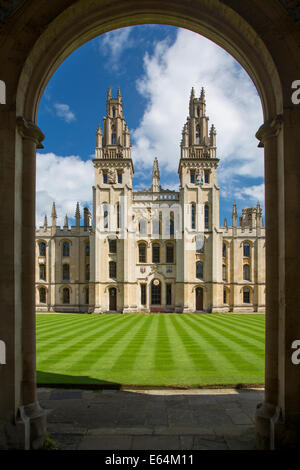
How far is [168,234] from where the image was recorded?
4041 cm

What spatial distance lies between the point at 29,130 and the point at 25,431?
4.88 m

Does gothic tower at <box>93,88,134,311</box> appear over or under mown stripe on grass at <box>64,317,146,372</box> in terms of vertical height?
over

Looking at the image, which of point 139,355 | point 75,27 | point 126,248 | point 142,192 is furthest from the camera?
point 142,192

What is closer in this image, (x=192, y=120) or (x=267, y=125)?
(x=267, y=125)

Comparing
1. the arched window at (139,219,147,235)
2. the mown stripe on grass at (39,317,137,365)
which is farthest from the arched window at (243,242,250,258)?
the mown stripe on grass at (39,317,137,365)

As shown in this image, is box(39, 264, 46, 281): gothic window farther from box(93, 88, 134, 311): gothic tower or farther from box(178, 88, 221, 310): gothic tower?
box(178, 88, 221, 310): gothic tower

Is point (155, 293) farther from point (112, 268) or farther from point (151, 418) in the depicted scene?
point (151, 418)

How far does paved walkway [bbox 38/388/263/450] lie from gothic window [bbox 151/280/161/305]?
31.7 metres

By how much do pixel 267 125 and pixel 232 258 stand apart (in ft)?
129

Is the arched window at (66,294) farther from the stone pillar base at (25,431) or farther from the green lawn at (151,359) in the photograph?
the stone pillar base at (25,431)

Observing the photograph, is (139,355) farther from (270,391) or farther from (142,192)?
(142,192)

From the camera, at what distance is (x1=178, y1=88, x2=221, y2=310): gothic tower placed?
38.8m

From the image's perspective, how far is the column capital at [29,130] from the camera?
4.99m

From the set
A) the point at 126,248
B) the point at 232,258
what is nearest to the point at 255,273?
the point at 232,258
